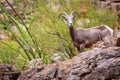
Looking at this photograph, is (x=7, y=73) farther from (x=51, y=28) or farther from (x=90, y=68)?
(x=51, y=28)

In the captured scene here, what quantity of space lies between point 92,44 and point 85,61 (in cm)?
408

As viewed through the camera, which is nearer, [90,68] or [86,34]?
[90,68]

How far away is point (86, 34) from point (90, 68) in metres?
4.36

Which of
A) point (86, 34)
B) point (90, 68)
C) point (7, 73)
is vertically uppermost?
point (90, 68)

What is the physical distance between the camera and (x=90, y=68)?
3.85 metres

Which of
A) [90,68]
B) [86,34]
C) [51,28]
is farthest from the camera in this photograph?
[51,28]

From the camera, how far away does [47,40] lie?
8.78 meters

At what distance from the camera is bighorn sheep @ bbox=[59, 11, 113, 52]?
7.92 metres

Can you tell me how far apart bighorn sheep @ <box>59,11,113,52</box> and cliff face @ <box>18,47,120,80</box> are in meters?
3.68

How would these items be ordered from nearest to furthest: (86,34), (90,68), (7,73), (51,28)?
(90,68) → (7,73) → (86,34) → (51,28)

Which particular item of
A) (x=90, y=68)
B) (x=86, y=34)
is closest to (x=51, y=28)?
(x=86, y=34)

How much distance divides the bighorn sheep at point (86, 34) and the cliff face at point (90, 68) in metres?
3.68

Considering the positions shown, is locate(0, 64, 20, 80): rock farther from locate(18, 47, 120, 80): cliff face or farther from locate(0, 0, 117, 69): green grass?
locate(0, 0, 117, 69): green grass

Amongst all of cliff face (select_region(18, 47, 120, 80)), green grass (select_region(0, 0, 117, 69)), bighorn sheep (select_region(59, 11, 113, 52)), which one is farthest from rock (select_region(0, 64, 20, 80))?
bighorn sheep (select_region(59, 11, 113, 52))
